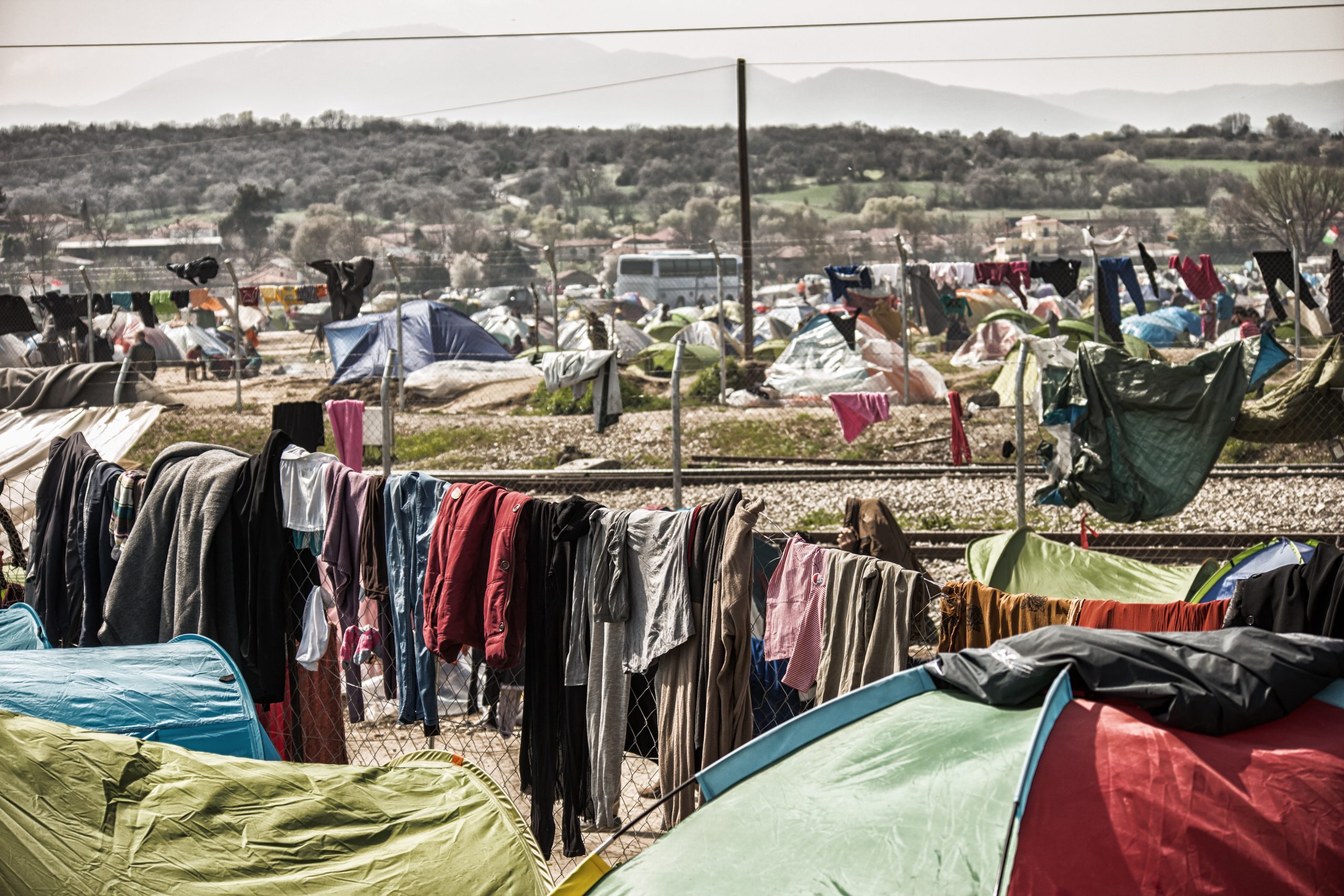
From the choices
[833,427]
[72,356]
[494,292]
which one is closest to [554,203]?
[494,292]

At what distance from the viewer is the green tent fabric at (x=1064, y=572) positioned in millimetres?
6668

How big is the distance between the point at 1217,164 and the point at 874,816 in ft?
300

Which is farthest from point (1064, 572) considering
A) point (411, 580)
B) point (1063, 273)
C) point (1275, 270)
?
point (1063, 273)

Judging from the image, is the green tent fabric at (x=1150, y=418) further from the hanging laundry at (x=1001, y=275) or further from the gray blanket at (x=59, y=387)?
the hanging laundry at (x=1001, y=275)

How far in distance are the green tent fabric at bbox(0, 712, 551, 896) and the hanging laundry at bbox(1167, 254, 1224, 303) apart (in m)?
16.7

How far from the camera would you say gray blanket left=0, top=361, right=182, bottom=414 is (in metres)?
9.48

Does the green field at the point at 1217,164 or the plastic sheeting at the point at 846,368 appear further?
the green field at the point at 1217,164

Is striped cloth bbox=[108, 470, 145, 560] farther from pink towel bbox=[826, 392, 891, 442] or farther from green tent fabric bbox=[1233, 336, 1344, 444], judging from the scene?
pink towel bbox=[826, 392, 891, 442]

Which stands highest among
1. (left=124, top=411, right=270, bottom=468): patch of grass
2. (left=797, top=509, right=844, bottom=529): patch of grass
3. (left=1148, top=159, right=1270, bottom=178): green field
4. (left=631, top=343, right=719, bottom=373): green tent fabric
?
(left=1148, top=159, right=1270, bottom=178): green field

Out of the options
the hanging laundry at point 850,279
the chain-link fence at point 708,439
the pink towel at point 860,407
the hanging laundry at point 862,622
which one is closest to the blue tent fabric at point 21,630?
the chain-link fence at point 708,439

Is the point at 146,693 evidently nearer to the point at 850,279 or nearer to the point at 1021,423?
the point at 1021,423

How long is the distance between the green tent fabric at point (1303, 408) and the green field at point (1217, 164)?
248 feet

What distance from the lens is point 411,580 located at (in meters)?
4.98

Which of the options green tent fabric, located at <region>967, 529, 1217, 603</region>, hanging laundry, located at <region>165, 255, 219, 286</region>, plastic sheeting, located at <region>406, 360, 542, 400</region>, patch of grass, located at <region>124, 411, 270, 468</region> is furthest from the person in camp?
green tent fabric, located at <region>967, 529, 1217, 603</region>
